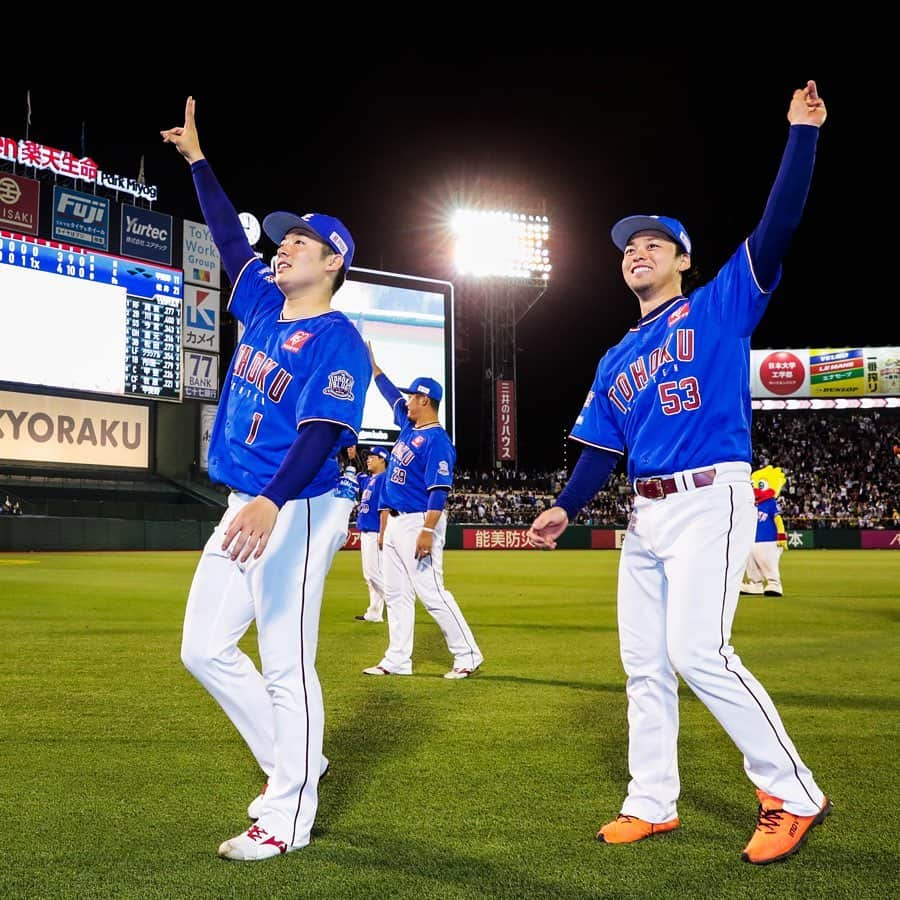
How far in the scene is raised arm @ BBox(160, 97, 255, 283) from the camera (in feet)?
13.5

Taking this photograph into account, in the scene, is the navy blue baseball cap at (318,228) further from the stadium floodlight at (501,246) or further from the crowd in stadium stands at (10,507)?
the stadium floodlight at (501,246)

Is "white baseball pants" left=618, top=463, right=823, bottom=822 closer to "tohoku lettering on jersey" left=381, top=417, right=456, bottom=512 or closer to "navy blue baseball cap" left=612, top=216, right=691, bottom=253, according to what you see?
"navy blue baseball cap" left=612, top=216, right=691, bottom=253

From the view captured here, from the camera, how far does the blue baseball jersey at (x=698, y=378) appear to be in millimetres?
3547

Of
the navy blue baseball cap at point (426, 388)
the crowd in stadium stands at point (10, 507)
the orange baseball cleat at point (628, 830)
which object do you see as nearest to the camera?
the orange baseball cleat at point (628, 830)

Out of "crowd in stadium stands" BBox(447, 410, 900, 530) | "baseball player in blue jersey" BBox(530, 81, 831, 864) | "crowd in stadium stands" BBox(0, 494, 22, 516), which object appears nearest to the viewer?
"baseball player in blue jersey" BBox(530, 81, 831, 864)

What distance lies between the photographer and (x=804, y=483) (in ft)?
167

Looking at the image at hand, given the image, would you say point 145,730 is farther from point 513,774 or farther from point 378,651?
point 378,651

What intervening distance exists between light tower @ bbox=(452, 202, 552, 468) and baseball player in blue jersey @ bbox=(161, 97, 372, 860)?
4107 cm

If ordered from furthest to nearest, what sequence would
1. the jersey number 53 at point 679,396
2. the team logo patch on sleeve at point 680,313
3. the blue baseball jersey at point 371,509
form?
the blue baseball jersey at point 371,509 < the team logo patch on sleeve at point 680,313 < the jersey number 53 at point 679,396

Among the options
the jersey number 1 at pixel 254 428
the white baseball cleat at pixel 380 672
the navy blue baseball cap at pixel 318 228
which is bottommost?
the white baseball cleat at pixel 380 672

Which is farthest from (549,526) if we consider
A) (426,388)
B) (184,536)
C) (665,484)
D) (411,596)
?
(184,536)

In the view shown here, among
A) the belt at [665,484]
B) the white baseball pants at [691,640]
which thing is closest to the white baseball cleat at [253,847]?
the white baseball pants at [691,640]

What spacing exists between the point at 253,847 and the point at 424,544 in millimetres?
4085

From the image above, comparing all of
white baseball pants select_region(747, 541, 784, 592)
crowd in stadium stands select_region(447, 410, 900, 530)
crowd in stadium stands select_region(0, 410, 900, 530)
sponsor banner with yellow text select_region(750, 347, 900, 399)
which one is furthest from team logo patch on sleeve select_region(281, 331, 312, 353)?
sponsor banner with yellow text select_region(750, 347, 900, 399)
